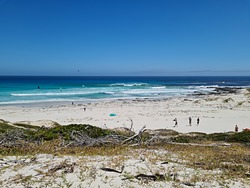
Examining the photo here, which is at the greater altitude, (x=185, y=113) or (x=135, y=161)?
(x=135, y=161)

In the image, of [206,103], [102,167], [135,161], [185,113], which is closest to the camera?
[102,167]

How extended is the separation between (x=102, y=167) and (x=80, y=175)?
62cm

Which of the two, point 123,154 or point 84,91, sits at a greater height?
point 123,154

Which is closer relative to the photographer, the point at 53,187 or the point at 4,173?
the point at 53,187

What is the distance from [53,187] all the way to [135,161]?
2.28 meters

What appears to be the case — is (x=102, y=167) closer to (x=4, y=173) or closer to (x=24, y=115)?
(x=4, y=173)

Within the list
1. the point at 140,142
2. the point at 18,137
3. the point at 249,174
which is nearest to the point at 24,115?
the point at 18,137

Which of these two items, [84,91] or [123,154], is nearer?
[123,154]

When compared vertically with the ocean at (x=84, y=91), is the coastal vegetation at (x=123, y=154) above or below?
above

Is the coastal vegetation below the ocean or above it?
above

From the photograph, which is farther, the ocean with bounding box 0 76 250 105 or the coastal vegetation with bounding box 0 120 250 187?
the ocean with bounding box 0 76 250 105

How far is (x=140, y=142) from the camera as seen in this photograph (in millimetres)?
8531

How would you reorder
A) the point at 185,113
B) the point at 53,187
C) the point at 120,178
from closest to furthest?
the point at 53,187 < the point at 120,178 < the point at 185,113

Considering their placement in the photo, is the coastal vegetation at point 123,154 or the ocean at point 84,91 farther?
the ocean at point 84,91
